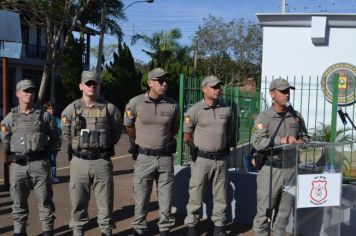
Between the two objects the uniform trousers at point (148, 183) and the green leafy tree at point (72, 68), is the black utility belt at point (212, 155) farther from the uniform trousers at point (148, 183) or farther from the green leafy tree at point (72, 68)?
the green leafy tree at point (72, 68)

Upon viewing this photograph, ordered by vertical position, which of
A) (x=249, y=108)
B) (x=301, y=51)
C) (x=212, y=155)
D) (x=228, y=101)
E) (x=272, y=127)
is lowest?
(x=212, y=155)

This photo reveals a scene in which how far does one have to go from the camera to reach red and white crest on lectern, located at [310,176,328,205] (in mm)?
4223

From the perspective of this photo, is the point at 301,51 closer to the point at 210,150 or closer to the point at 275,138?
the point at 210,150

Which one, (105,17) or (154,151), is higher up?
(105,17)

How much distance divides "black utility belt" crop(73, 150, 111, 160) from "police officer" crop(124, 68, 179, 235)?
1.59 feet

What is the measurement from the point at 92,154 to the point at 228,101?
89.5 inches

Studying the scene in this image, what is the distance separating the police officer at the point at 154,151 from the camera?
5.86 meters

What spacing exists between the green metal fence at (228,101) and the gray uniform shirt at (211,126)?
1.44 ft

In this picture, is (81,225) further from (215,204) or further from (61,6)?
(61,6)

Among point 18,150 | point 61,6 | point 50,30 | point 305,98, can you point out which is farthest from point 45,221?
point 50,30

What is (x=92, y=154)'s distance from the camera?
5527 mm

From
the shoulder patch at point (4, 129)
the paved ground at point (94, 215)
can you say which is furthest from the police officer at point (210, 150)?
the shoulder patch at point (4, 129)

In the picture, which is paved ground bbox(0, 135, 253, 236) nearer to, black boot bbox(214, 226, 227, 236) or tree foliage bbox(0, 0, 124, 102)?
black boot bbox(214, 226, 227, 236)

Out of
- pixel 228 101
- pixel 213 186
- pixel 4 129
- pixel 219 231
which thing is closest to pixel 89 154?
pixel 4 129
